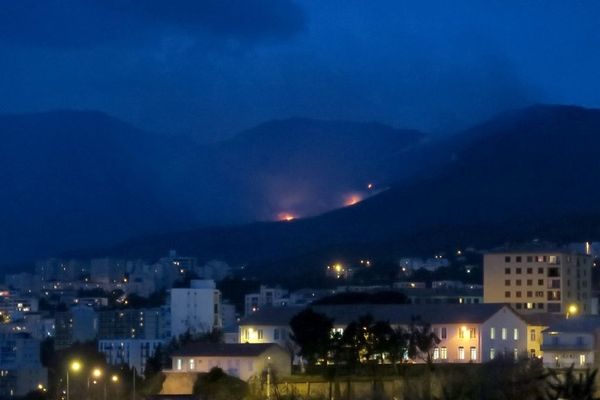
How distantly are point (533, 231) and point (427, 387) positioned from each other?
210 ft

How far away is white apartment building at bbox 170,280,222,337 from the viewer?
2787 inches

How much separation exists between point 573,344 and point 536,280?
2054cm

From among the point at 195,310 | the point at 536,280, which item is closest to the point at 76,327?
the point at 195,310

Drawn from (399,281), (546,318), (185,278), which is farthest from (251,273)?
(546,318)

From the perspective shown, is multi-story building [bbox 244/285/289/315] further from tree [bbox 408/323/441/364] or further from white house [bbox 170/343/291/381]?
white house [bbox 170/343/291/381]

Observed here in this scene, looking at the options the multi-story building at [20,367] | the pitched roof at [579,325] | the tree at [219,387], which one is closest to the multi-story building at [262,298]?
the multi-story building at [20,367]

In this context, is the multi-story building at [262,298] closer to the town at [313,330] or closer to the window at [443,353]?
the town at [313,330]

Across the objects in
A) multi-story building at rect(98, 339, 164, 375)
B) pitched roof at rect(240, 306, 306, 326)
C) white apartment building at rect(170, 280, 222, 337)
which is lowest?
multi-story building at rect(98, 339, 164, 375)

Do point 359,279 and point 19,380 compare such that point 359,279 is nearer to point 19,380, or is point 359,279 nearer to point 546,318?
point 19,380

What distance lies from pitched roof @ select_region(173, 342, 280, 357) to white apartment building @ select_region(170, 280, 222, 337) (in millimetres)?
21393

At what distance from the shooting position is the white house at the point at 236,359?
44438 millimetres

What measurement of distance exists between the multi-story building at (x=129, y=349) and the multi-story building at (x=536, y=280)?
14239 millimetres

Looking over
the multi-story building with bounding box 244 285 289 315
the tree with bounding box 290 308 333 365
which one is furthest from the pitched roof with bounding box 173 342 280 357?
the multi-story building with bounding box 244 285 289 315

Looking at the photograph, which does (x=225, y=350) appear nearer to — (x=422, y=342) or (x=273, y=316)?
(x=422, y=342)
